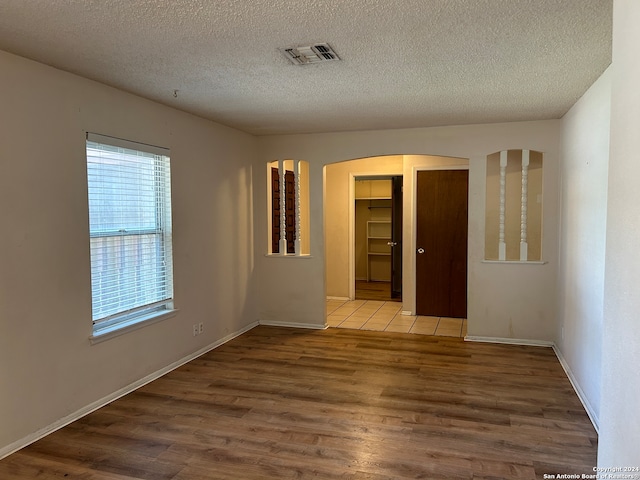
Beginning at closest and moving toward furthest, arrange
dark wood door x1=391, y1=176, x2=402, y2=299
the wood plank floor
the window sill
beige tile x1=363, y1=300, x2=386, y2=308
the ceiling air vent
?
1. the wood plank floor
2. the ceiling air vent
3. the window sill
4. beige tile x1=363, y1=300, x2=386, y2=308
5. dark wood door x1=391, y1=176, x2=402, y2=299

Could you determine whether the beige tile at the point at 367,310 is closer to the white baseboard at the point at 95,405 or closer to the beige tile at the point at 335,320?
the beige tile at the point at 335,320

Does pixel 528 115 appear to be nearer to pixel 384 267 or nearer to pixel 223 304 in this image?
pixel 223 304

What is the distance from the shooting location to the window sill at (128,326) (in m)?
3.39

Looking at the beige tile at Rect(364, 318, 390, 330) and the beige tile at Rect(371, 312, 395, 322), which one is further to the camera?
the beige tile at Rect(371, 312, 395, 322)

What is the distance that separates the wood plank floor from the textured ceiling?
240cm

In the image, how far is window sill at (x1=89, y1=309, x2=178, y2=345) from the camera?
3393mm

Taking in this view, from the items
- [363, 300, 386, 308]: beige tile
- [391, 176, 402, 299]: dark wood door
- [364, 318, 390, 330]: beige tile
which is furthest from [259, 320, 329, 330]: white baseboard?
[391, 176, 402, 299]: dark wood door

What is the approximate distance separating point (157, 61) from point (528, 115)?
354cm

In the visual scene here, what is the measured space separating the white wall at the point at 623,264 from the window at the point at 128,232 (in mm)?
3212

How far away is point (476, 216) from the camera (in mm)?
5113

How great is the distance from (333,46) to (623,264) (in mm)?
1890

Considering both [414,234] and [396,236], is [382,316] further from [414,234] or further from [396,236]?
[396,236]

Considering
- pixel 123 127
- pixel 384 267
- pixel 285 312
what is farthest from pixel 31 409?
pixel 384 267

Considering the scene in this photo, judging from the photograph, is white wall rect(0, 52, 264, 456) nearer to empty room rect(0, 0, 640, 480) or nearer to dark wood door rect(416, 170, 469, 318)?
empty room rect(0, 0, 640, 480)
